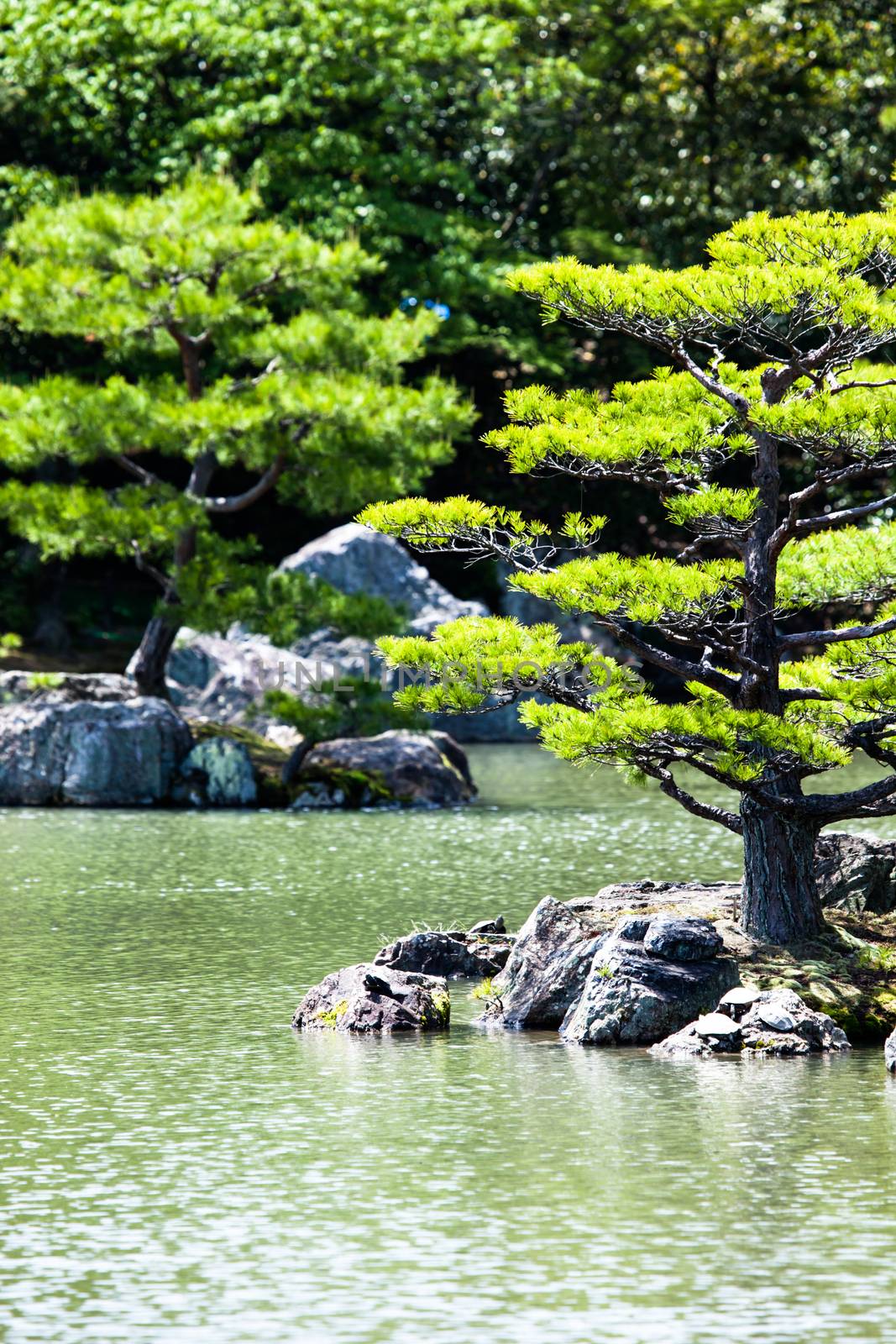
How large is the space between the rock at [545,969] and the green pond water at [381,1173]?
24 cm

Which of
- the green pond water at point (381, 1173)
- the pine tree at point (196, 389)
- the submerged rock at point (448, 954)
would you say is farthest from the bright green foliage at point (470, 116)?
the green pond water at point (381, 1173)

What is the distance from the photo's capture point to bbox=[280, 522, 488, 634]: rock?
93.6 feet

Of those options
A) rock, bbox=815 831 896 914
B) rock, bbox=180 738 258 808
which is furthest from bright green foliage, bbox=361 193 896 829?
rock, bbox=180 738 258 808

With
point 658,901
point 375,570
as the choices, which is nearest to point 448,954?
point 658,901

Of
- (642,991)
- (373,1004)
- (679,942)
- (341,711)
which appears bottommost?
(373,1004)

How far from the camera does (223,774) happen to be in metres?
21.4

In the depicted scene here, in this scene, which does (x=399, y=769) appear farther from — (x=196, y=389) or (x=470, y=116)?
(x=470, y=116)

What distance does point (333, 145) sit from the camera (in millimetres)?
31547

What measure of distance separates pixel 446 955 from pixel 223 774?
10.5m

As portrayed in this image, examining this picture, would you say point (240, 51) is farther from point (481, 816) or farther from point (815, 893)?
point (815, 893)

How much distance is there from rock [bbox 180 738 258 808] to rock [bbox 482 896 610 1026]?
37.1 ft

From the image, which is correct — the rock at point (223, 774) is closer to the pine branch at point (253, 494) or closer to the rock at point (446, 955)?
the pine branch at point (253, 494)

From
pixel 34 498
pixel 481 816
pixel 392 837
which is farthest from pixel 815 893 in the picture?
pixel 34 498

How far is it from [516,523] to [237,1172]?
4.37m
